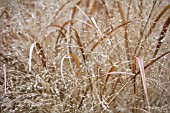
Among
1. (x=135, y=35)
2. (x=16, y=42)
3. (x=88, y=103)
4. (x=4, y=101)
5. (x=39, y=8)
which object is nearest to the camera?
(x=88, y=103)

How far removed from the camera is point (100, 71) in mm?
1323

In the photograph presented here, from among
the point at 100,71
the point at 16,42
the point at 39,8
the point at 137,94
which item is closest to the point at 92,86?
the point at 100,71

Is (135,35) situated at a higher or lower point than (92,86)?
higher

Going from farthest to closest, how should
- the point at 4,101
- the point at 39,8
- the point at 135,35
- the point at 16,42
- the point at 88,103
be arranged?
the point at 39,8, the point at 16,42, the point at 135,35, the point at 4,101, the point at 88,103

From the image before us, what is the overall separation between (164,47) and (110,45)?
0.97 feet

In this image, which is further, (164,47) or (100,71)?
(164,47)

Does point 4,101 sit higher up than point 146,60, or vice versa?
point 146,60

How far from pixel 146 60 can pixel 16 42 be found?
75 cm

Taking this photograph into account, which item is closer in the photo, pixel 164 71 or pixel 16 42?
pixel 164 71

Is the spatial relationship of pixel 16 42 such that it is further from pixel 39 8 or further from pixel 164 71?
pixel 164 71

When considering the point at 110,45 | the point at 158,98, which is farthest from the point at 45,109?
the point at 158,98

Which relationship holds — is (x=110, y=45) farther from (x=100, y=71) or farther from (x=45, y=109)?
(x=45, y=109)

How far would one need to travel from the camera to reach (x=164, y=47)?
57.8 inches

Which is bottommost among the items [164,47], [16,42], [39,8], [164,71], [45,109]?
[45,109]
